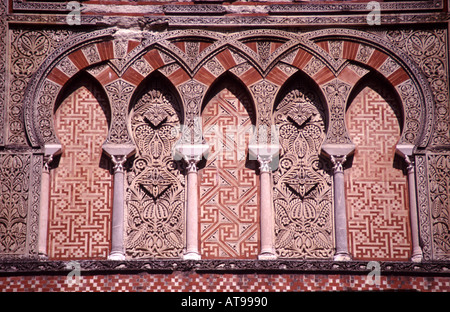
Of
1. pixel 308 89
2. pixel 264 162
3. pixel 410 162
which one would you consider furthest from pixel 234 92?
pixel 410 162

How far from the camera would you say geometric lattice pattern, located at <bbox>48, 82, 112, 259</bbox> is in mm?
13508

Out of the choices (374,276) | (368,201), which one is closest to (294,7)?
(368,201)

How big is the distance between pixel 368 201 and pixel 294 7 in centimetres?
256

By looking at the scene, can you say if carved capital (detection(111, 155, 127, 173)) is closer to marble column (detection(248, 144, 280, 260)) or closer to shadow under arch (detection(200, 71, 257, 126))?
shadow under arch (detection(200, 71, 257, 126))

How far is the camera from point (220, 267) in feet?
43.1

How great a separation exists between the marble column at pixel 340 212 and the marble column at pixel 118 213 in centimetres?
248

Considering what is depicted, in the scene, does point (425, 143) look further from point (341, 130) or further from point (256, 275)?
point (256, 275)

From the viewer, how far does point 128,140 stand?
13727 mm

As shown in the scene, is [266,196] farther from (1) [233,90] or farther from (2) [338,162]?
(1) [233,90]

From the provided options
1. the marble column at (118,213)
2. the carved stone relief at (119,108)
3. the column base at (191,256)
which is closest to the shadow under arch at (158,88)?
the carved stone relief at (119,108)

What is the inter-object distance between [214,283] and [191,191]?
1.18 meters

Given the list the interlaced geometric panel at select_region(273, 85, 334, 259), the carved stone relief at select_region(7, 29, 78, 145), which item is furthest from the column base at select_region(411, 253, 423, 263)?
the carved stone relief at select_region(7, 29, 78, 145)

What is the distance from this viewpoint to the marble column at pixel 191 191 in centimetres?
1338

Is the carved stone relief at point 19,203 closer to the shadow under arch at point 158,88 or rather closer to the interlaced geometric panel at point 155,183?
the interlaced geometric panel at point 155,183
